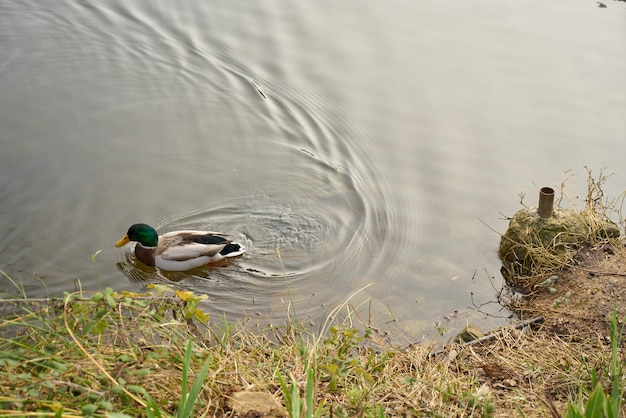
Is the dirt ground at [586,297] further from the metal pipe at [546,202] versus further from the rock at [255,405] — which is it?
the rock at [255,405]

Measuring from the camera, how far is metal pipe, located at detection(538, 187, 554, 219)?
20.6 ft

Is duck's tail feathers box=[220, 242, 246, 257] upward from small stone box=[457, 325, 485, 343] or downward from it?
Result: downward

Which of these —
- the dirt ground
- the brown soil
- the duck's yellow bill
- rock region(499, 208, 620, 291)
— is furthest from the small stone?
the duck's yellow bill

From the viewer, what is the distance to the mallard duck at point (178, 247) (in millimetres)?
6684

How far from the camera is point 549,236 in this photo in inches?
251

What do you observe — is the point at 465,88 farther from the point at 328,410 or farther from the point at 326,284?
the point at 328,410

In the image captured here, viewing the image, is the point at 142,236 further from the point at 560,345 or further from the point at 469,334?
the point at 560,345

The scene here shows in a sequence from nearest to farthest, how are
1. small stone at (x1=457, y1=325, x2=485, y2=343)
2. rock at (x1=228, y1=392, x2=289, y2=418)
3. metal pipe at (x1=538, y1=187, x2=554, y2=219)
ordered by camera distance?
1. rock at (x1=228, y1=392, x2=289, y2=418)
2. small stone at (x1=457, y1=325, x2=485, y2=343)
3. metal pipe at (x1=538, y1=187, x2=554, y2=219)

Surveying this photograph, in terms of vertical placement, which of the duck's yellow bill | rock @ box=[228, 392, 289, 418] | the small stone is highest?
rock @ box=[228, 392, 289, 418]

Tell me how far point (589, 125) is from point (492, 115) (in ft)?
3.62

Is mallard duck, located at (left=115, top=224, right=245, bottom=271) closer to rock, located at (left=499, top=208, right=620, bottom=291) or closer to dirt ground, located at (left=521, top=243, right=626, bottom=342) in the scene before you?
rock, located at (left=499, top=208, right=620, bottom=291)

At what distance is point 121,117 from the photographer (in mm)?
8398

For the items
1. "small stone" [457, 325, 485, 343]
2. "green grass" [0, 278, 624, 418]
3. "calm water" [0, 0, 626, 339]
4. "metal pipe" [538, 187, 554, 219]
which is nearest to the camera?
"green grass" [0, 278, 624, 418]

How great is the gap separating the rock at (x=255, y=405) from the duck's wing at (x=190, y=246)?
10.2 ft
